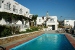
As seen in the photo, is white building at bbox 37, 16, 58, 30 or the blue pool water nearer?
the blue pool water

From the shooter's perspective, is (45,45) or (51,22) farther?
(51,22)

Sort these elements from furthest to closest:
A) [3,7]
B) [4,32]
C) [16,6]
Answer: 1. [16,6]
2. [3,7]
3. [4,32]

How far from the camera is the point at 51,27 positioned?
174ft

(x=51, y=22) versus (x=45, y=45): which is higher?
(x=51, y=22)

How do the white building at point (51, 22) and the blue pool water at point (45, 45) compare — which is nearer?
the blue pool water at point (45, 45)

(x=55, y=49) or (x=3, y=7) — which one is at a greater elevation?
(x=3, y=7)

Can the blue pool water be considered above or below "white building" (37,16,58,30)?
below

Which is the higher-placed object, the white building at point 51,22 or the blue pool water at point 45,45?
the white building at point 51,22

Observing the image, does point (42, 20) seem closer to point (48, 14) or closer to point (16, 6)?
point (48, 14)

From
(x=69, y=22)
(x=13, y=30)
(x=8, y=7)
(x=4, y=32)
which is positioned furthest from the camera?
(x=69, y=22)

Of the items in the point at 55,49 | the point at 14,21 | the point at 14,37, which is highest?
the point at 14,21

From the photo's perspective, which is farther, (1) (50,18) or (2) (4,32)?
(1) (50,18)

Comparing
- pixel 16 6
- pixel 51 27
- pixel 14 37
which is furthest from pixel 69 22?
pixel 14 37

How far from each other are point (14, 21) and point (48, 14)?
2962 cm
